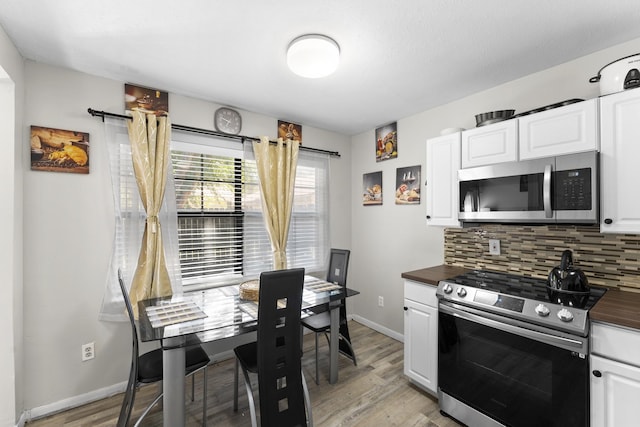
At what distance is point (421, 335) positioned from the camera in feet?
7.16

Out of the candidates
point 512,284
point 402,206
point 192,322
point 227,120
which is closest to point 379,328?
point 402,206

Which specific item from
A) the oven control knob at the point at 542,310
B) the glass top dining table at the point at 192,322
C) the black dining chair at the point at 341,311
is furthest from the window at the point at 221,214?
the oven control knob at the point at 542,310

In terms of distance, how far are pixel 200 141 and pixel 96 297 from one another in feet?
5.07

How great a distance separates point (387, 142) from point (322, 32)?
6.06ft

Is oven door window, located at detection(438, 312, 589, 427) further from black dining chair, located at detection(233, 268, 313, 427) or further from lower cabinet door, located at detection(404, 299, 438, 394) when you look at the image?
black dining chair, located at detection(233, 268, 313, 427)

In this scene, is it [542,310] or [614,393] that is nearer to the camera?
[614,393]

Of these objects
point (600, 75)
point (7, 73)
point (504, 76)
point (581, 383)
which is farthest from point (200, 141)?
point (581, 383)

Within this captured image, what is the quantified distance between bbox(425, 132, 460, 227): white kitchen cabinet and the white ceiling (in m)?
0.51

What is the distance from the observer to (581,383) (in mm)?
1391

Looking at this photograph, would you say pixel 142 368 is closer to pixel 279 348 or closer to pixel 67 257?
pixel 279 348

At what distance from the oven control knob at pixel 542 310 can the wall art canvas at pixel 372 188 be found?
6.66ft

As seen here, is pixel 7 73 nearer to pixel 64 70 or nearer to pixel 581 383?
pixel 64 70

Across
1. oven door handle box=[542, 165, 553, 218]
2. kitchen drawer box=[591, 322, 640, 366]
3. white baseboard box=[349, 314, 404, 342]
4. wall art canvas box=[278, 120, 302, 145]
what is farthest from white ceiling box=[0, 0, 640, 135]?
white baseboard box=[349, 314, 404, 342]

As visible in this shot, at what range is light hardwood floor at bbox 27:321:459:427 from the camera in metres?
1.92
